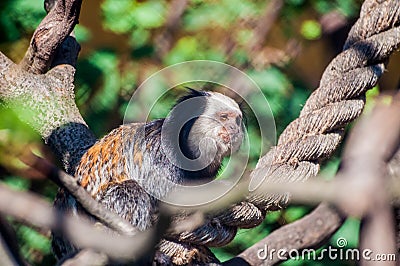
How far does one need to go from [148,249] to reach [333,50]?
2.23 meters

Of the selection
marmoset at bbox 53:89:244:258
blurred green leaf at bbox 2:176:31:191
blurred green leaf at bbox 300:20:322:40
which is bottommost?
blurred green leaf at bbox 2:176:31:191

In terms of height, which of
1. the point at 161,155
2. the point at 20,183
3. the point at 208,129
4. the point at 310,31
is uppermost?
the point at 310,31

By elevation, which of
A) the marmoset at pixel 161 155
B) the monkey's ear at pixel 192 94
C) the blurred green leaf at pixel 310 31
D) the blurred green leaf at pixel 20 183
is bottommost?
the blurred green leaf at pixel 20 183

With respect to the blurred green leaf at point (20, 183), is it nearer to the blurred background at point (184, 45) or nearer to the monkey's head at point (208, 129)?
the blurred background at point (184, 45)

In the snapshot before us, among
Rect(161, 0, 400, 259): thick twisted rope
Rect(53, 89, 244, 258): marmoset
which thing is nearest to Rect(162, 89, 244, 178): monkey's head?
Rect(53, 89, 244, 258): marmoset

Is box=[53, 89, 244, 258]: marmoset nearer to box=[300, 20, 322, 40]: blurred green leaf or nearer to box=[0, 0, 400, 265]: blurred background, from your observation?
box=[0, 0, 400, 265]: blurred background

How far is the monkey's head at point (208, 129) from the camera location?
2.18 metres

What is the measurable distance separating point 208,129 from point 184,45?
106cm

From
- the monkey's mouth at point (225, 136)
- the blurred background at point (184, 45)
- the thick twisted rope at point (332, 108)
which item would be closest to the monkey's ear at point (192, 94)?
the monkey's mouth at point (225, 136)

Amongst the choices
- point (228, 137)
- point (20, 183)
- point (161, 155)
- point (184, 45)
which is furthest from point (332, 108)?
point (20, 183)

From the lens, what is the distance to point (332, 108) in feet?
6.69

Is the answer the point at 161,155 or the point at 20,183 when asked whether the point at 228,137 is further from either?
the point at 20,183

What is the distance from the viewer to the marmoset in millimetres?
2186

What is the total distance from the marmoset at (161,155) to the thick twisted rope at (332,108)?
0.57 feet
